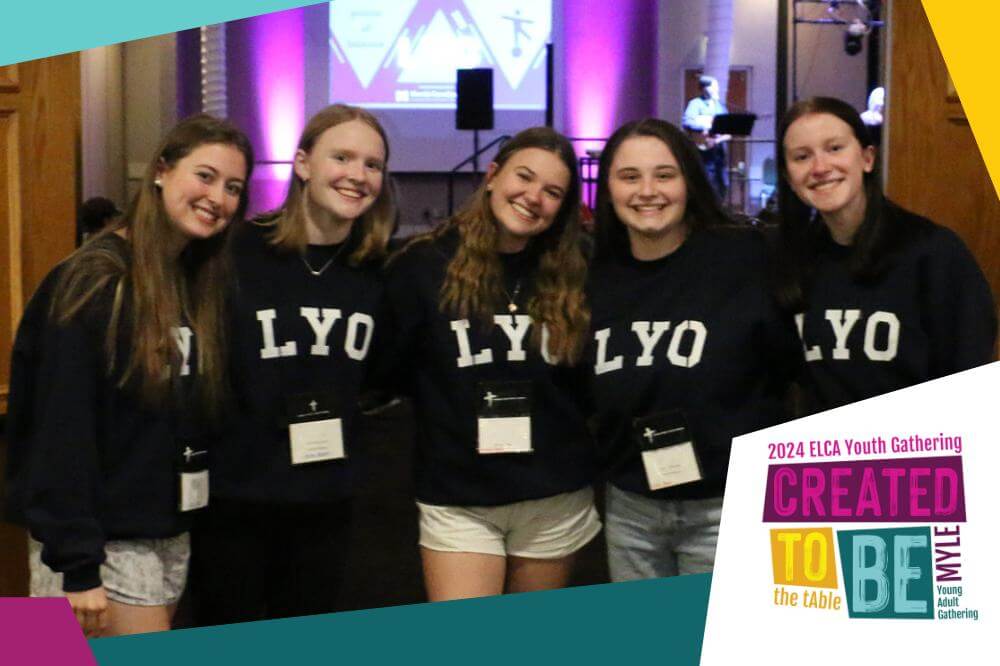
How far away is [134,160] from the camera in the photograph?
2.45m

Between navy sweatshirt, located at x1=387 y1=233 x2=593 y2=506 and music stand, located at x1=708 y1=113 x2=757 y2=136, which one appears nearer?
navy sweatshirt, located at x1=387 y1=233 x2=593 y2=506

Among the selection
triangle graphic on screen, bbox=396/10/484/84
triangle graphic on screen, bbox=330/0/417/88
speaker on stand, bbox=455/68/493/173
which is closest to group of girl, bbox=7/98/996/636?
speaker on stand, bbox=455/68/493/173

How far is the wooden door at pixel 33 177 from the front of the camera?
2482 millimetres

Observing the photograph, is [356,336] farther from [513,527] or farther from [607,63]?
[607,63]

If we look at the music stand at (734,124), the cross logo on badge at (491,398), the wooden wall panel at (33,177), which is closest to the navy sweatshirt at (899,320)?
the music stand at (734,124)

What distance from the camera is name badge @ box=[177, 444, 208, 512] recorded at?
243 centimetres

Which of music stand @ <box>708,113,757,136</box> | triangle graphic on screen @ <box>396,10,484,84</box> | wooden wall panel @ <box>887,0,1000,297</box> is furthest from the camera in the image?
triangle graphic on screen @ <box>396,10,484,84</box>

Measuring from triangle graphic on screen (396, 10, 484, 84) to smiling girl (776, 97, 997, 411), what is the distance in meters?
1.20

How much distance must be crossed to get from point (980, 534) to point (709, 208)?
32.7 inches

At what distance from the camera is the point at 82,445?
2.20 metres

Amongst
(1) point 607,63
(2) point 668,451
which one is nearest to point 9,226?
(2) point 668,451

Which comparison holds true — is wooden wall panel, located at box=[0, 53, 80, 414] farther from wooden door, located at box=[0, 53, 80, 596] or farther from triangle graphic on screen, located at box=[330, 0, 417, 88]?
triangle graphic on screen, located at box=[330, 0, 417, 88]

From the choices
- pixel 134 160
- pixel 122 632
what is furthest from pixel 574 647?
pixel 134 160

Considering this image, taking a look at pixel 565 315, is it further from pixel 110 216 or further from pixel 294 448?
pixel 110 216
